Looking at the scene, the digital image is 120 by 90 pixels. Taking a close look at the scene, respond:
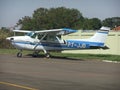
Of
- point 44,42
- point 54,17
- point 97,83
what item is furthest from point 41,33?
point 54,17

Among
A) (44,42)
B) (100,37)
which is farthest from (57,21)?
(44,42)

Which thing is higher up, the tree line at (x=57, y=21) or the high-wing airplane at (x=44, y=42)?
the tree line at (x=57, y=21)

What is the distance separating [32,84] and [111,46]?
26123 millimetres

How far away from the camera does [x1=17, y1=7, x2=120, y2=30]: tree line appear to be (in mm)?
74562

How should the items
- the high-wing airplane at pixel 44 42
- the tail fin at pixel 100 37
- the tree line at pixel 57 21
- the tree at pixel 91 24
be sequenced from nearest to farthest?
the high-wing airplane at pixel 44 42 < the tail fin at pixel 100 37 < the tree line at pixel 57 21 < the tree at pixel 91 24

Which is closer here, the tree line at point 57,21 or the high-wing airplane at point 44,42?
the high-wing airplane at point 44,42

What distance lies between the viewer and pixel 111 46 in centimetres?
3706

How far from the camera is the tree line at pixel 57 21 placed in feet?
245

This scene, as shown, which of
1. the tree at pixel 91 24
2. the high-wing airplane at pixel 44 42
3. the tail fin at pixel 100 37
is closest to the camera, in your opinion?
the high-wing airplane at pixel 44 42

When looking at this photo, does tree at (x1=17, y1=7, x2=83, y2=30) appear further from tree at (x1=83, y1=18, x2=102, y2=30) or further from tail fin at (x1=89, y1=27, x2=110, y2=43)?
tail fin at (x1=89, y1=27, x2=110, y2=43)

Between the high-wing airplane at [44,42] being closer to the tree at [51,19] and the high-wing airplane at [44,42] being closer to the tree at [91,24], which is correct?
the tree at [51,19]

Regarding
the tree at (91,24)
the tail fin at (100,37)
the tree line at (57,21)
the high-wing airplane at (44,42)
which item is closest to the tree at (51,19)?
the tree line at (57,21)

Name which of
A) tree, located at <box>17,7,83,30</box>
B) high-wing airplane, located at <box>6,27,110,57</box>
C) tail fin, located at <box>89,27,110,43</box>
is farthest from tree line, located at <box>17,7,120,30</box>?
high-wing airplane, located at <box>6,27,110,57</box>

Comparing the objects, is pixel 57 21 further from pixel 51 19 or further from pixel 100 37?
pixel 100 37
